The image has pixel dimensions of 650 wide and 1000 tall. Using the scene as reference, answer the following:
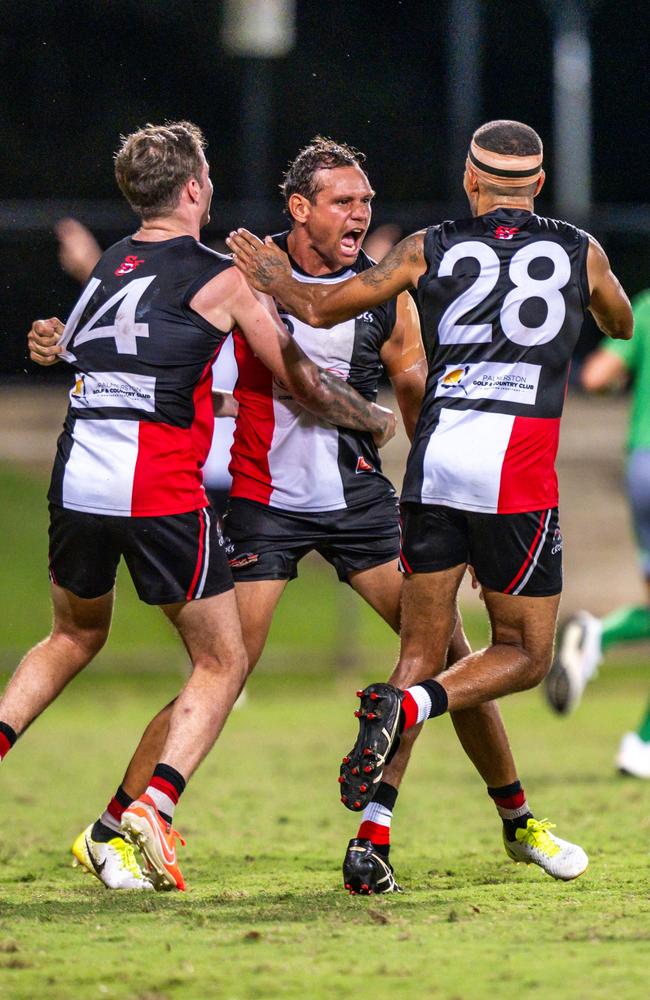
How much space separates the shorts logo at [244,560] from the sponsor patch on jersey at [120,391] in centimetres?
78

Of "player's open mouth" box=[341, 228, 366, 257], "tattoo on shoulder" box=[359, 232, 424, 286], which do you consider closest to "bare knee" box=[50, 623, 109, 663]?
"tattoo on shoulder" box=[359, 232, 424, 286]

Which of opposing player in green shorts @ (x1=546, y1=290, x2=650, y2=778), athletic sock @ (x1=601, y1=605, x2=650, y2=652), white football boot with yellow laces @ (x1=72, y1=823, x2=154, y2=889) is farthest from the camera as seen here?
athletic sock @ (x1=601, y1=605, x2=650, y2=652)

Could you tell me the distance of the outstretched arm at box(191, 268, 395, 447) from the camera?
525 centimetres

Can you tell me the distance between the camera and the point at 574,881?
5.47m

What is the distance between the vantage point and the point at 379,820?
5.27 m

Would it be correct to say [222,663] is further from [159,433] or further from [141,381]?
[141,381]

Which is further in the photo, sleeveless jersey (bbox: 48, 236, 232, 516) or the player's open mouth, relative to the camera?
the player's open mouth

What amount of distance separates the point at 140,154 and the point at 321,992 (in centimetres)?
285

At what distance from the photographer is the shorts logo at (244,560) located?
5.77 m

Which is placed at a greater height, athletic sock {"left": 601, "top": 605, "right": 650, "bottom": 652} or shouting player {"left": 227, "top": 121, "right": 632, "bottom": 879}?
shouting player {"left": 227, "top": 121, "right": 632, "bottom": 879}

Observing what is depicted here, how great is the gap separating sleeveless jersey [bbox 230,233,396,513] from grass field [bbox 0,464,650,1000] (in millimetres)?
1402

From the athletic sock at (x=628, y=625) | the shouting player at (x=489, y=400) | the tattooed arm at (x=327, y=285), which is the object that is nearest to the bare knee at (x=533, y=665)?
the shouting player at (x=489, y=400)

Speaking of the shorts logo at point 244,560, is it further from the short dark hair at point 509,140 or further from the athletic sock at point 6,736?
the short dark hair at point 509,140

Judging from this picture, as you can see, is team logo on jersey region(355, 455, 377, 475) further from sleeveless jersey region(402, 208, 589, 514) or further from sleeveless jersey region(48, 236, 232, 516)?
sleeveless jersey region(48, 236, 232, 516)
